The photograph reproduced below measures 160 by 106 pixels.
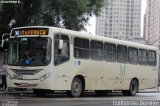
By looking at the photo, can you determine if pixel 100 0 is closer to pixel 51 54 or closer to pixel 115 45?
pixel 115 45

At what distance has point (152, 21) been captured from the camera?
3457 inches

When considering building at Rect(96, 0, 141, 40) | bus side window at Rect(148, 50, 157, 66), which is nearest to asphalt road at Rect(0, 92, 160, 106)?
bus side window at Rect(148, 50, 157, 66)

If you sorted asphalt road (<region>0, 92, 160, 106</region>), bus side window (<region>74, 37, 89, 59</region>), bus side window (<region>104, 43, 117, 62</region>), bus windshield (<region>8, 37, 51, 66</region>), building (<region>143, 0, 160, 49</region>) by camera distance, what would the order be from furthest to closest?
building (<region>143, 0, 160, 49</region>) → bus side window (<region>104, 43, 117, 62</region>) → bus side window (<region>74, 37, 89, 59</region>) → bus windshield (<region>8, 37, 51, 66</region>) → asphalt road (<region>0, 92, 160, 106</region>)

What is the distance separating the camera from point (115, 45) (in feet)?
81.2

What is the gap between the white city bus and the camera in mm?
19750

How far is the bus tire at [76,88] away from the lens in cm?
2120

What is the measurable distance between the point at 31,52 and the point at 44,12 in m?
10.4

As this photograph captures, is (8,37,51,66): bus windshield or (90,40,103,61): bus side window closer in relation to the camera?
(8,37,51,66): bus windshield

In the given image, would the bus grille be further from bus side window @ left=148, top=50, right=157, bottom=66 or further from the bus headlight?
bus side window @ left=148, top=50, right=157, bottom=66

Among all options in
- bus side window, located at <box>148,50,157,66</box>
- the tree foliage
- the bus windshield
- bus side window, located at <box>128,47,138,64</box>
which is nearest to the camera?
the bus windshield

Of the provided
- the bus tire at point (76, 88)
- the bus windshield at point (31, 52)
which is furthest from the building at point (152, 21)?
the bus windshield at point (31, 52)

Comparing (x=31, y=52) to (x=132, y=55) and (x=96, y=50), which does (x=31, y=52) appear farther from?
(x=132, y=55)

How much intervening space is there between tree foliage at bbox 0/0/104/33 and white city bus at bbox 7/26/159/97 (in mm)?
6244

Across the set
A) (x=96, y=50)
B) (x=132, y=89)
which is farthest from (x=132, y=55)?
(x=96, y=50)
